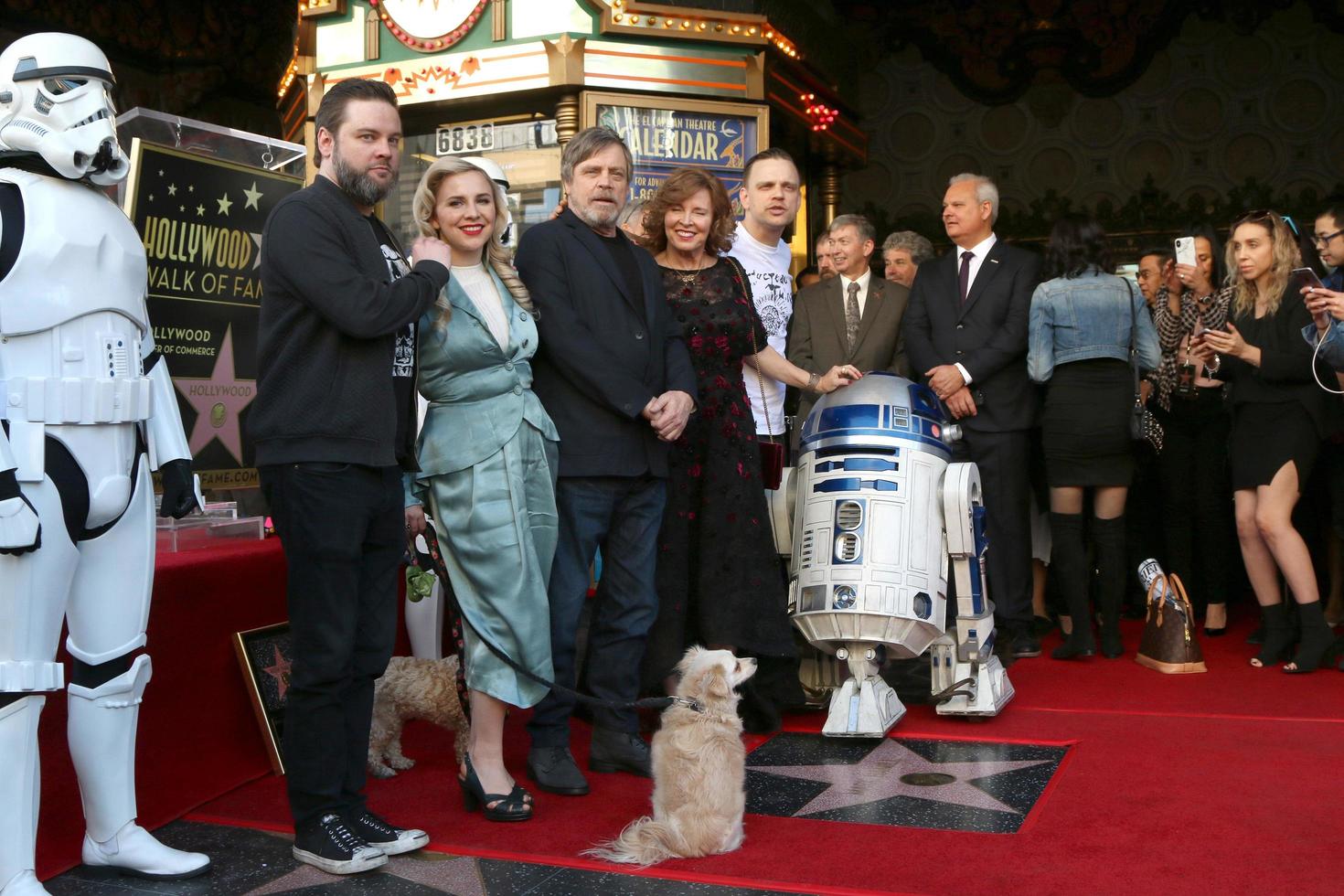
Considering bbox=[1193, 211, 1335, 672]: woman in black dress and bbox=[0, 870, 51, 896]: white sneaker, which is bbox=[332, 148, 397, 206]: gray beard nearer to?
bbox=[0, 870, 51, 896]: white sneaker

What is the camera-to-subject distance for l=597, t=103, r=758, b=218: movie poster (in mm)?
7262

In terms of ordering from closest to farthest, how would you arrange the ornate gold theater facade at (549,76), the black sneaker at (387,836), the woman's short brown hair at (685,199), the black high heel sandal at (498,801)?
the black sneaker at (387,836) → the black high heel sandal at (498,801) → the woman's short brown hair at (685,199) → the ornate gold theater facade at (549,76)

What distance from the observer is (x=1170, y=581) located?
194 inches

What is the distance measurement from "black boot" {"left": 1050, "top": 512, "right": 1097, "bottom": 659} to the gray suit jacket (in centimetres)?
88

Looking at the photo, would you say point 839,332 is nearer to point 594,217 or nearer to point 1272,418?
point 1272,418

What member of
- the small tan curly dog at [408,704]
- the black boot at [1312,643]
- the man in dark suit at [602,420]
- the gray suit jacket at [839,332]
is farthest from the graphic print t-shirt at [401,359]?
the black boot at [1312,643]

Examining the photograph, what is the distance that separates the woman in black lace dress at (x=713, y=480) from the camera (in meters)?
3.86

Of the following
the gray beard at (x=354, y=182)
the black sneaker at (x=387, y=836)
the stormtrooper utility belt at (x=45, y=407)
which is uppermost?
the gray beard at (x=354, y=182)

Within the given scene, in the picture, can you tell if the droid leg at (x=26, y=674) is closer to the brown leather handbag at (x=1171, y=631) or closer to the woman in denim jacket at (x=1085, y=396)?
the woman in denim jacket at (x=1085, y=396)

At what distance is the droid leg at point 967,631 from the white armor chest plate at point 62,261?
2.44 m

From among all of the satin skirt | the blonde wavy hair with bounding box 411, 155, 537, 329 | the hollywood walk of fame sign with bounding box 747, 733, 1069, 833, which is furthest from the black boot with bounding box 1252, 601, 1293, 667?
the blonde wavy hair with bounding box 411, 155, 537, 329

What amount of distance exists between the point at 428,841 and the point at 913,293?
9.98 feet

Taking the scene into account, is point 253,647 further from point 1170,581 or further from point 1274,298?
point 1274,298

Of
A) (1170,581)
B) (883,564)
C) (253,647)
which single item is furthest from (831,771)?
(1170,581)
